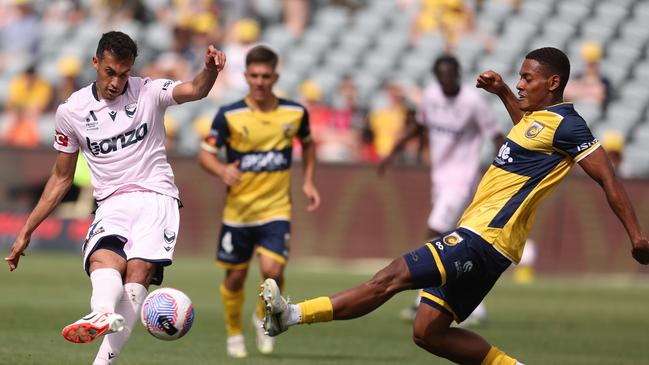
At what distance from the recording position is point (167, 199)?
877cm

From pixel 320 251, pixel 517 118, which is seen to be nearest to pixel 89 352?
pixel 517 118

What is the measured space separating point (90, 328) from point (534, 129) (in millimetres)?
3098

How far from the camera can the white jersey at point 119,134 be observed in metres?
8.59

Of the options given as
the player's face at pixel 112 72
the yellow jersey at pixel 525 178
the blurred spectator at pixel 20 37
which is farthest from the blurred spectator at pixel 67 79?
the yellow jersey at pixel 525 178

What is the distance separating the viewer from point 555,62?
8.30 meters

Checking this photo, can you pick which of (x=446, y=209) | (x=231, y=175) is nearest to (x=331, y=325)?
(x=446, y=209)

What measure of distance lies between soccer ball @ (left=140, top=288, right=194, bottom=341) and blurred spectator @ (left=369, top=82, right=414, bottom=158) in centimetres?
1451

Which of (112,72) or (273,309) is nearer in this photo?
(273,309)

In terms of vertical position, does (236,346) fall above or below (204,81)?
below

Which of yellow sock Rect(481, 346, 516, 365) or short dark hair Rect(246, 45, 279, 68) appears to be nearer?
yellow sock Rect(481, 346, 516, 365)

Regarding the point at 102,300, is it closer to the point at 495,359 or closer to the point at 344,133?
the point at 495,359

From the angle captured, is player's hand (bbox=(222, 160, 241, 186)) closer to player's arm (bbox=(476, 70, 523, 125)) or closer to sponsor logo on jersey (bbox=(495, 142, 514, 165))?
player's arm (bbox=(476, 70, 523, 125))

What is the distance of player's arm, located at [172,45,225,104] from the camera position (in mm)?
8430

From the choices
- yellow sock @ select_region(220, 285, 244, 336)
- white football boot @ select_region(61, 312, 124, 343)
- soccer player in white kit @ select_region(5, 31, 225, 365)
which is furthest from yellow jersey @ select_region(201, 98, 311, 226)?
white football boot @ select_region(61, 312, 124, 343)
